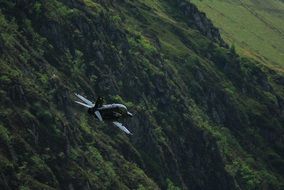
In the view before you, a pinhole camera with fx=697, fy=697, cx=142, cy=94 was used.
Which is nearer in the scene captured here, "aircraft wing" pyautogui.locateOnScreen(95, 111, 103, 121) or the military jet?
"aircraft wing" pyautogui.locateOnScreen(95, 111, 103, 121)

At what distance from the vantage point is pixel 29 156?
15312 cm

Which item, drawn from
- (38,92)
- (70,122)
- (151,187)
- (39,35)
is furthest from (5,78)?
(151,187)

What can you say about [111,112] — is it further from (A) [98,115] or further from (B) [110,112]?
(A) [98,115]

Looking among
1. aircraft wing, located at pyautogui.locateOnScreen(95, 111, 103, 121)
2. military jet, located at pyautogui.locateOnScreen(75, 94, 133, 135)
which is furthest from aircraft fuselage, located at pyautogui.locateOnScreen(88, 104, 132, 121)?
aircraft wing, located at pyautogui.locateOnScreen(95, 111, 103, 121)

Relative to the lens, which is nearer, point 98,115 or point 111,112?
point 98,115

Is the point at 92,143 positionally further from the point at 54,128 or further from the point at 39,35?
the point at 39,35

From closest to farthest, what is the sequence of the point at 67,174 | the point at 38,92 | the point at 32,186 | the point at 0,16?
the point at 32,186 < the point at 67,174 < the point at 38,92 < the point at 0,16

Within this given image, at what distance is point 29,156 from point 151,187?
149 ft

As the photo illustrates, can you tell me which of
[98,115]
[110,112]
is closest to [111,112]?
[110,112]

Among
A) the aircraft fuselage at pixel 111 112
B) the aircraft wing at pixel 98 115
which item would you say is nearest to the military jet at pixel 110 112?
the aircraft fuselage at pixel 111 112

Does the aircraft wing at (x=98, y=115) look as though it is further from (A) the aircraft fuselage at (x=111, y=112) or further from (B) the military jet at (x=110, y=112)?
(A) the aircraft fuselage at (x=111, y=112)

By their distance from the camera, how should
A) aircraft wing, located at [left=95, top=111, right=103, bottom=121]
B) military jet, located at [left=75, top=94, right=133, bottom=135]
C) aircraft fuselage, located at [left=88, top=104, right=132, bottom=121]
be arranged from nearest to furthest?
aircraft wing, located at [left=95, top=111, right=103, bottom=121] < military jet, located at [left=75, top=94, right=133, bottom=135] < aircraft fuselage, located at [left=88, top=104, right=132, bottom=121]

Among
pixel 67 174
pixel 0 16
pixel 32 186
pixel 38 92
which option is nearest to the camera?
pixel 32 186

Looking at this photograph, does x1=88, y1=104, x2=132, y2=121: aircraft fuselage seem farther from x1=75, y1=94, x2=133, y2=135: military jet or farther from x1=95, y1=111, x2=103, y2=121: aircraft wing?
x1=95, y1=111, x2=103, y2=121: aircraft wing
